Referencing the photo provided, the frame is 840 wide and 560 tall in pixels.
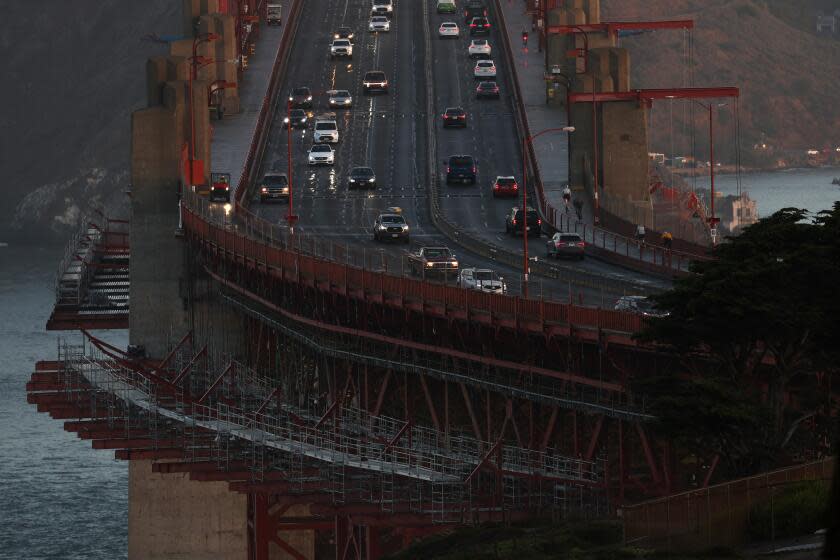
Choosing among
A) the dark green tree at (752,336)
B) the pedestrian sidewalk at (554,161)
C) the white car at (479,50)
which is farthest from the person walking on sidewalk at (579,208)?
the dark green tree at (752,336)

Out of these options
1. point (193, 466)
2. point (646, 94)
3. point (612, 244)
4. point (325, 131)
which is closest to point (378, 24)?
point (325, 131)

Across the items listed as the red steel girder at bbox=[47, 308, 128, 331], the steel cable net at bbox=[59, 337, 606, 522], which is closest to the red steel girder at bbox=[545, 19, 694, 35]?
the red steel girder at bbox=[47, 308, 128, 331]

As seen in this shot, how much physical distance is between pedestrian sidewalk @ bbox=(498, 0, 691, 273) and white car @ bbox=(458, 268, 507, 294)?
9.20m

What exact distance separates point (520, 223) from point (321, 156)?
1031 inches

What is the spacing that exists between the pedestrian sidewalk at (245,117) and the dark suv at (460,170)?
10119 mm

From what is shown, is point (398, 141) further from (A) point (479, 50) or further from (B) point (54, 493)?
(B) point (54, 493)

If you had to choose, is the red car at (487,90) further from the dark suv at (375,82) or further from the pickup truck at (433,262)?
the pickup truck at (433,262)

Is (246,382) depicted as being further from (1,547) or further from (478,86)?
(478,86)

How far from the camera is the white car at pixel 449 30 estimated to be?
162 metres

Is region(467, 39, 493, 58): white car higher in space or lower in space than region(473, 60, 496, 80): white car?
higher

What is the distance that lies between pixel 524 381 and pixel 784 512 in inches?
971

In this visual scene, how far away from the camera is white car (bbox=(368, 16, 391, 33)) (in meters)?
167

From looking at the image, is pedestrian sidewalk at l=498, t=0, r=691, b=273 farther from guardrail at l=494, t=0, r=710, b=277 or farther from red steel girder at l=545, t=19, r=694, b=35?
red steel girder at l=545, t=19, r=694, b=35

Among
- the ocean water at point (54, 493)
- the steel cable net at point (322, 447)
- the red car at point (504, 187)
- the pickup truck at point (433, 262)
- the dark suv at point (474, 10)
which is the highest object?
the dark suv at point (474, 10)
